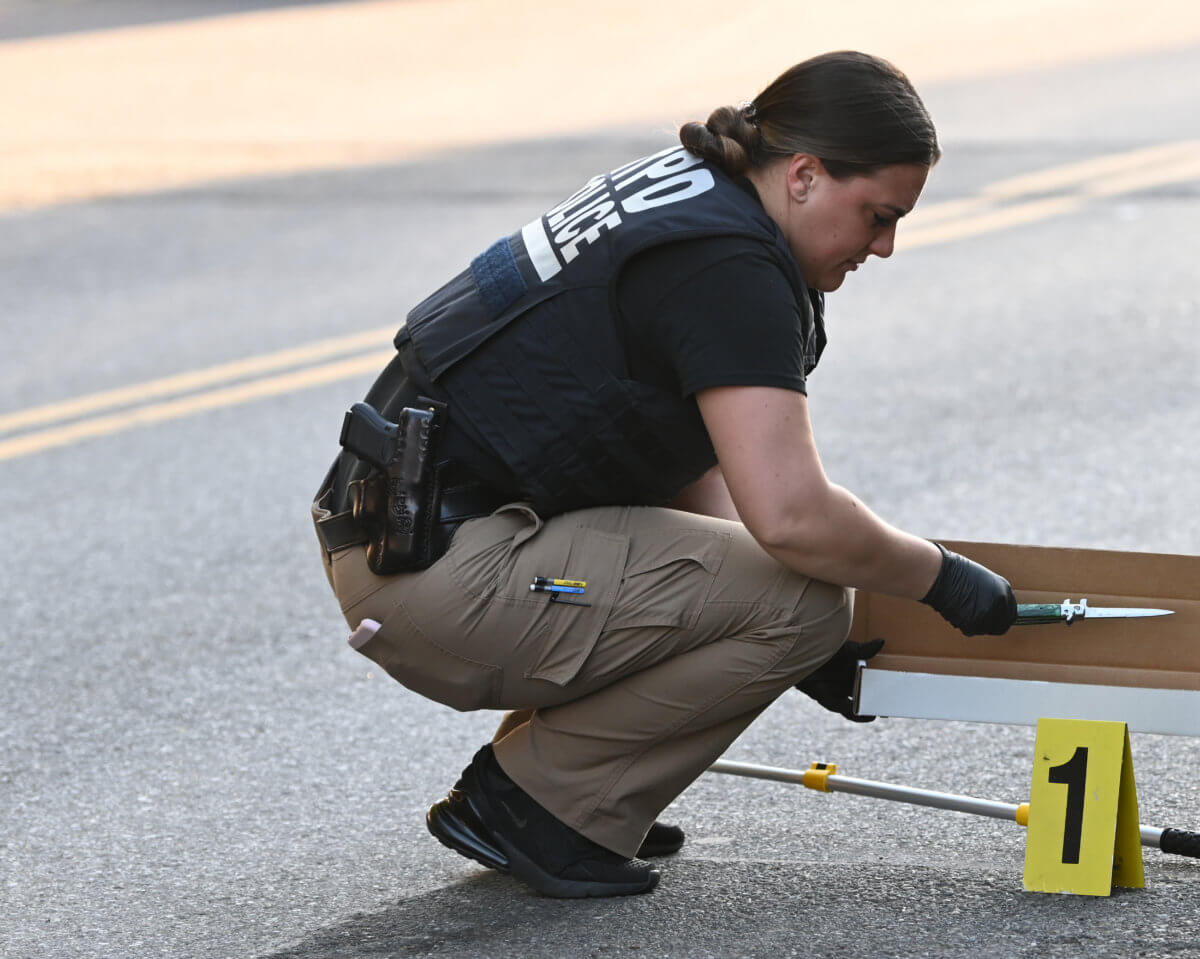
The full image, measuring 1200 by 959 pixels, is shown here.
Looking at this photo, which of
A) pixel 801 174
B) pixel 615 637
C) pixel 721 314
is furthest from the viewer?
pixel 615 637

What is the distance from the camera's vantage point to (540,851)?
2.91 metres

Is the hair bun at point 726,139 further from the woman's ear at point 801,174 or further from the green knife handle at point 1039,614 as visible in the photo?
the green knife handle at point 1039,614

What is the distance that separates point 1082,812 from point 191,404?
14.0 ft

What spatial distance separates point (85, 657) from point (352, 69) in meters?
9.45

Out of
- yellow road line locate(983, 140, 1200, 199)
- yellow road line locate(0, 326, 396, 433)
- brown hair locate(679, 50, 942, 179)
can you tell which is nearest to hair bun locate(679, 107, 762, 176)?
brown hair locate(679, 50, 942, 179)

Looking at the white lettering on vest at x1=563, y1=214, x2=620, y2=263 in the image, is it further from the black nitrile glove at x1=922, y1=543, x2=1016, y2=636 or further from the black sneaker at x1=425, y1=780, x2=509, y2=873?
the black sneaker at x1=425, y1=780, x2=509, y2=873

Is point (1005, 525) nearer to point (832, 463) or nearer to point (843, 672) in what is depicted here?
point (832, 463)

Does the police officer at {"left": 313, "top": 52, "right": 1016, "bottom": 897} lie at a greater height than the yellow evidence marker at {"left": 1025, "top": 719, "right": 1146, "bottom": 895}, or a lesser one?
greater

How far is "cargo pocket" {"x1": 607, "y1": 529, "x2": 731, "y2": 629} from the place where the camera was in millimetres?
2836

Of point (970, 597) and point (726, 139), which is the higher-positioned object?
point (726, 139)

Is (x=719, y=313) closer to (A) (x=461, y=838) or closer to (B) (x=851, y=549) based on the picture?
(B) (x=851, y=549)

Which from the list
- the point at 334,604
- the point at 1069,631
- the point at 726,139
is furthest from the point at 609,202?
the point at 334,604

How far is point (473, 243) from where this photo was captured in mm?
8289

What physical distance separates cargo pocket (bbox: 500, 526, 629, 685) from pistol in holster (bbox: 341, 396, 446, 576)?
163 millimetres
